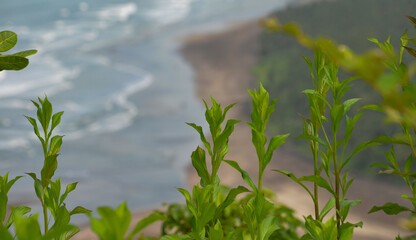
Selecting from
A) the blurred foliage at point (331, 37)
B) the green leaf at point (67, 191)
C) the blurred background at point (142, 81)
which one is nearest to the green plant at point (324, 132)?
the green leaf at point (67, 191)

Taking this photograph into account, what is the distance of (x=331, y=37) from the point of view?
5957mm

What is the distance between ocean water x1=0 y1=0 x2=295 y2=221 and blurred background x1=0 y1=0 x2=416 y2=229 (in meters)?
0.01

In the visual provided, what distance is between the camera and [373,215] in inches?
150

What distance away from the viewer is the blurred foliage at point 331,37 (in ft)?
15.8

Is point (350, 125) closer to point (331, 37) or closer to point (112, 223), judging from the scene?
point (112, 223)

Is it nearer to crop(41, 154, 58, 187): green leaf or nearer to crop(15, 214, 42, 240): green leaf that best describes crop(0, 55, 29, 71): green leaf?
crop(41, 154, 58, 187): green leaf

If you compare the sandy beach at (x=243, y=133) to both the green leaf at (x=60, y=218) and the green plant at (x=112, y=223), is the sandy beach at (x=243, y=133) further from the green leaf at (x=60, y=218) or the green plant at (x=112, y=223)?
the green plant at (x=112, y=223)

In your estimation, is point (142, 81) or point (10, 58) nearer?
point (10, 58)

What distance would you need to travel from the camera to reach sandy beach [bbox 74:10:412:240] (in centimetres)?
375

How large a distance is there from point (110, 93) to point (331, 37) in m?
2.32

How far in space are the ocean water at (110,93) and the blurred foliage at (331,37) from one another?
2.77 ft

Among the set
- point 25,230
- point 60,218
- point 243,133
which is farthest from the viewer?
point 243,133

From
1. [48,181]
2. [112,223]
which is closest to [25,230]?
[112,223]

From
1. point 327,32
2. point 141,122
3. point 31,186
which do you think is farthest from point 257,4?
point 31,186
